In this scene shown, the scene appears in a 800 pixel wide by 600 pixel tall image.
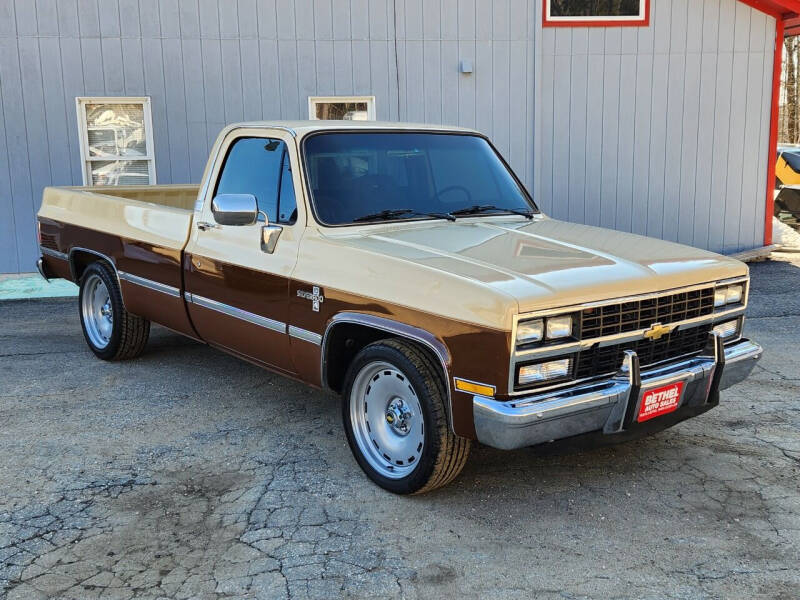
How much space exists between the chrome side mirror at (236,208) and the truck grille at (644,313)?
204cm

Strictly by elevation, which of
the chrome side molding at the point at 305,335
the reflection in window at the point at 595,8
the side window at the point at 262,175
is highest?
the reflection in window at the point at 595,8

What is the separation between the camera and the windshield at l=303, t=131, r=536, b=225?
4.86m

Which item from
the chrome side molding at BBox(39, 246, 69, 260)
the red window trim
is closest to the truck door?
the chrome side molding at BBox(39, 246, 69, 260)

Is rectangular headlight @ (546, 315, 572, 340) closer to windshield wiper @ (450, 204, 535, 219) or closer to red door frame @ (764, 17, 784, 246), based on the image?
windshield wiper @ (450, 204, 535, 219)

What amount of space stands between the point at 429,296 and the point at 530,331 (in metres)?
0.52

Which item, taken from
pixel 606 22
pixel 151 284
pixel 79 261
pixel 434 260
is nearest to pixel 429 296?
pixel 434 260

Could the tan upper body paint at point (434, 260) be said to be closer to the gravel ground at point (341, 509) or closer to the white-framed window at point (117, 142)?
the gravel ground at point (341, 509)

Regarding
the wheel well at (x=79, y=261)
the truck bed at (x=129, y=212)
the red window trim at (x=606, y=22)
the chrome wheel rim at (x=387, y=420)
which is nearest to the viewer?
the chrome wheel rim at (x=387, y=420)

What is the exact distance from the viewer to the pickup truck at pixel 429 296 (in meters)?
3.74

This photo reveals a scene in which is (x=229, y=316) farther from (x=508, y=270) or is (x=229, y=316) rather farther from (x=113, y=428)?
(x=508, y=270)

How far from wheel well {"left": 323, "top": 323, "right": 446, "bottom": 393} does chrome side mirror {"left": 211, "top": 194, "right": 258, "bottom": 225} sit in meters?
0.87

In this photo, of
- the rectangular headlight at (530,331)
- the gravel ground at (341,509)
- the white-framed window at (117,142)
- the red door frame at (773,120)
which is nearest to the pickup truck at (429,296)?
the rectangular headlight at (530,331)

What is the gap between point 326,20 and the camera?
35.5 feet

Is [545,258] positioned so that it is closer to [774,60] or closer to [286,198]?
[286,198]
